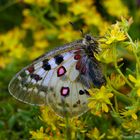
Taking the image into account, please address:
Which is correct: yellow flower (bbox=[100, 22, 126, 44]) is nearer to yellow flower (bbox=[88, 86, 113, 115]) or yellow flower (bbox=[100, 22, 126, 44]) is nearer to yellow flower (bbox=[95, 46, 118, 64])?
yellow flower (bbox=[95, 46, 118, 64])

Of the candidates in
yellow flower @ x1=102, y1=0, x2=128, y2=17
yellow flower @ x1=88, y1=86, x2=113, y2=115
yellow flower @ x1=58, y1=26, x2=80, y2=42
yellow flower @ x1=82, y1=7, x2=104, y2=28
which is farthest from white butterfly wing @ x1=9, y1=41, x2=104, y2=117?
yellow flower @ x1=102, y1=0, x2=128, y2=17

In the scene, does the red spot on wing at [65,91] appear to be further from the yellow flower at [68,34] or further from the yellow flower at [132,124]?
the yellow flower at [68,34]

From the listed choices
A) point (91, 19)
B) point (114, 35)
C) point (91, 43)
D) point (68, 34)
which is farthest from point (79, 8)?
point (114, 35)

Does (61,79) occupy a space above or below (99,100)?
above

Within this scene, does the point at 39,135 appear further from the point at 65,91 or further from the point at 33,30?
the point at 33,30

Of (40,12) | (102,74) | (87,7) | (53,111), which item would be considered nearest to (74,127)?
(53,111)
